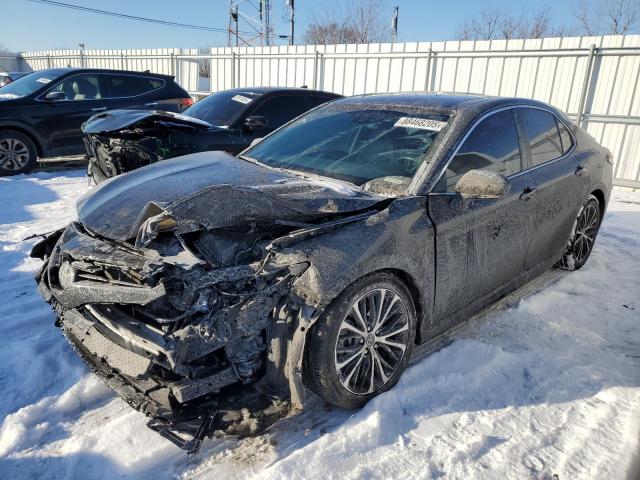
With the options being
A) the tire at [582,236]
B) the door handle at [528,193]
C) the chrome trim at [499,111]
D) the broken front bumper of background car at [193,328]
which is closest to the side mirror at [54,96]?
the broken front bumper of background car at [193,328]

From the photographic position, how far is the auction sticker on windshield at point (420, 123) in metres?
3.33

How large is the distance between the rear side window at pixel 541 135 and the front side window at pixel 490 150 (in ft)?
0.72

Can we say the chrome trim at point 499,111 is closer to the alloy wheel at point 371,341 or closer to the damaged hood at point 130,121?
the alloy wheel at point 371,341

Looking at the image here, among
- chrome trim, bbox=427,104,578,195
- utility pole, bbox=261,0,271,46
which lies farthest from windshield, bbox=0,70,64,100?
utility pole, bbox=261,0,271,46

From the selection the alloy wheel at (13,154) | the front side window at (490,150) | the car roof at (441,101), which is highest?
the car roof at (441,101)

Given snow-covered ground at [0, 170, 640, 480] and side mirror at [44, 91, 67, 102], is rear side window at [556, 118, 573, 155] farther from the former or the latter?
side mirror at [44, 91, 67, 102]

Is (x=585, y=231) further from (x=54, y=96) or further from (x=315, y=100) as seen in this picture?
(x=54, y=96)

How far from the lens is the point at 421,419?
2.65 metres

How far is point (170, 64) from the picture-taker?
17.6 metres

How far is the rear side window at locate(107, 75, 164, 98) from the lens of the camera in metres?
9.26

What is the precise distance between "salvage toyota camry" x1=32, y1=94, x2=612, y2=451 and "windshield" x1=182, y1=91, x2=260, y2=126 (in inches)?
141

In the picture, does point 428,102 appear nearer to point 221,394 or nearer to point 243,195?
point 243,195

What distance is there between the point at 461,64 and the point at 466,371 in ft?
32.7

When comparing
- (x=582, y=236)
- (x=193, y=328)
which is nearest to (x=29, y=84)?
(x=193, y=328)
